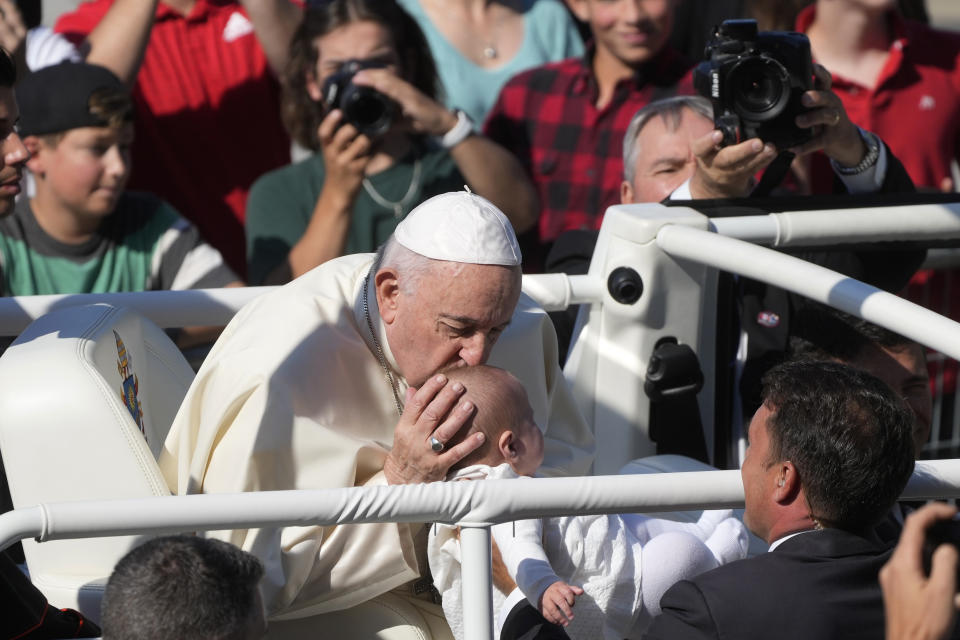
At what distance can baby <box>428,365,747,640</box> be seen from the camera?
94.7 inches

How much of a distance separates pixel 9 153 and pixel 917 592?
7.78 feet

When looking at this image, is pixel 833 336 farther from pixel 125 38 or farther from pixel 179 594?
pixel 125 38

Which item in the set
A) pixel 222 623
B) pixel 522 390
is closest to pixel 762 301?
pixel 522 390

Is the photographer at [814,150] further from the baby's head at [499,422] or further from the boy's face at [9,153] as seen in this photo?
the boy's face at [9,153]

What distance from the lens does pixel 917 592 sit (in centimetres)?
161

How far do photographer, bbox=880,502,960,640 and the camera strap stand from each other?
6.23 feet

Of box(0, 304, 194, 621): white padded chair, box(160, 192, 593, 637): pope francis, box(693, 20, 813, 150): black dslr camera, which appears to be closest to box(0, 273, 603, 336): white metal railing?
box(160, 192, 593, 637): pope francis

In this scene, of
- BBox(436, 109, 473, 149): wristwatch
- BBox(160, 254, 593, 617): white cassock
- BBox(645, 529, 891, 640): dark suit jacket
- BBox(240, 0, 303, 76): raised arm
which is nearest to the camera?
BBox(645, 529, 891, 640): dark suit jacket

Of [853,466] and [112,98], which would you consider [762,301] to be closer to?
[853,466]

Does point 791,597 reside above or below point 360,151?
below

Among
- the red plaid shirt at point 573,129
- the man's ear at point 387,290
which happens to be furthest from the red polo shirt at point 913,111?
the man's ear at point 387,290

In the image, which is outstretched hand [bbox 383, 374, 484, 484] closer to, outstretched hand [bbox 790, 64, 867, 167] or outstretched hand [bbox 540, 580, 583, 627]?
outstretched hand [bbox 540, 580, 583, 627]

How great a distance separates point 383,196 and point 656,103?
0.87 metres

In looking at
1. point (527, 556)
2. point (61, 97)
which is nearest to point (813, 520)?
point (527, 556)
